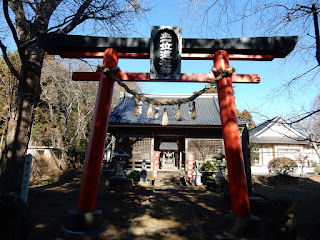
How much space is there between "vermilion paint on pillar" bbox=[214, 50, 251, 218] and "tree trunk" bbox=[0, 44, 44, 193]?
485 centimetres

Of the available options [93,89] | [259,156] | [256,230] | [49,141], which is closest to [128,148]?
[93,89]

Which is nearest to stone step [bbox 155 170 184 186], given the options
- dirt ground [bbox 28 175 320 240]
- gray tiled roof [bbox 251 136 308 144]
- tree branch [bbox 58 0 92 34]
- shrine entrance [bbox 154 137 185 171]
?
shrine entrance [bbox 154 137 185 171]

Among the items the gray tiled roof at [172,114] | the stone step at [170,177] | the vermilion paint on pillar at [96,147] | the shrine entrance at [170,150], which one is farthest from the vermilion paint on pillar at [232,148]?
the shrine entrance at [170,150]

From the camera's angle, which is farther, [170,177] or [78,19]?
[170,177]

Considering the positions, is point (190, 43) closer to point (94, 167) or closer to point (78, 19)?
point (94, 167)

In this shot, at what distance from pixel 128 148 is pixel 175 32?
10.9 metres

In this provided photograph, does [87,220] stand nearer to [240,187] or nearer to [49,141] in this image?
[240,187]

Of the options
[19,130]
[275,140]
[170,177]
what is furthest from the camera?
[275,140]

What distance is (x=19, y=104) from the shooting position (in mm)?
4992

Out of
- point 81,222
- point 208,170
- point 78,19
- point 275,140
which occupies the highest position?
point 78,19

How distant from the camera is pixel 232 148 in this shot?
370 cm

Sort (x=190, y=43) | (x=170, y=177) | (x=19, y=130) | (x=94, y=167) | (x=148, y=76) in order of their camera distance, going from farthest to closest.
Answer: (x=170, y=177) < (x=19, y=130) < (x=148, y=76) < (x=190, y=43) < (x=94, y=167)

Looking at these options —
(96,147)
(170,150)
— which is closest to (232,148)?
(96,147)

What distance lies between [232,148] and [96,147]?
2.64 meters
